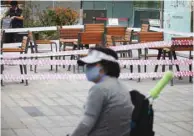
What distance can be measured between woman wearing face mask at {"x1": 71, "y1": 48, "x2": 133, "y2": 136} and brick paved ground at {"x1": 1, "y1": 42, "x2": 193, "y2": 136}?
3.19 meters

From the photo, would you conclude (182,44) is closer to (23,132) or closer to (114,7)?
(23,132)

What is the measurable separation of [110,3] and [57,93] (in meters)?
9.70

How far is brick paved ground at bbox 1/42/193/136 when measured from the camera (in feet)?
24.0

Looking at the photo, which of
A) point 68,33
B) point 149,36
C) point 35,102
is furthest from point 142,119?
point 68,33

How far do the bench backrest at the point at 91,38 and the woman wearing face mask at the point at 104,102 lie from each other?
7.86 m

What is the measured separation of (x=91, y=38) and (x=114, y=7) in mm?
7551

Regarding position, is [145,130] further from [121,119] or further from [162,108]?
[162,108]

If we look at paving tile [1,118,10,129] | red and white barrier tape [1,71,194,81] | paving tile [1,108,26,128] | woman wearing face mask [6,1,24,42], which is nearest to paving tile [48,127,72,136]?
paving tile [1,108,26,128]

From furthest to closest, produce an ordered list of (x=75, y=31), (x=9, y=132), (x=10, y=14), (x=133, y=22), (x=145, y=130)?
(x=133, y=22)
(x=10, y=14)
(x=75, y=31)
(x=9, y=132)
(x=145, y=130)

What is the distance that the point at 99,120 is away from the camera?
388 centimetres

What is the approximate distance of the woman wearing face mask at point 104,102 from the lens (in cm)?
383

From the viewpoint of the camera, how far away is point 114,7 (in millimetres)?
19250

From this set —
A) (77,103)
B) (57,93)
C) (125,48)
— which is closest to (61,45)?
(125,48)

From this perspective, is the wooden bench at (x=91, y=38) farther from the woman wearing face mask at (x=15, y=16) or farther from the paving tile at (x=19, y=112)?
the woman wearing face mask at (x=15, y=16)
